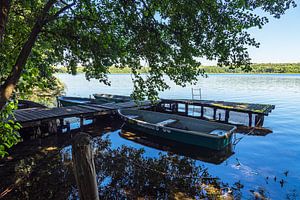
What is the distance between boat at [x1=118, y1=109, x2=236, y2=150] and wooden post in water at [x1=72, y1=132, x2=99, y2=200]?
753 centimetres

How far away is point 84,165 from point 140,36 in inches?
110

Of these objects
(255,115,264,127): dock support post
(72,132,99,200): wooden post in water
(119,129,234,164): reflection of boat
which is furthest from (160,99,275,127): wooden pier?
(72,132,99,200): wooden post in water

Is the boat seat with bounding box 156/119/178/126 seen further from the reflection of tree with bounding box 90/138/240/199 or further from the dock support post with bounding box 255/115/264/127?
the dock support post with bounding box 255/115/264/127

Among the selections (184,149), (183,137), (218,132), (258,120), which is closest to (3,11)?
(183,137)

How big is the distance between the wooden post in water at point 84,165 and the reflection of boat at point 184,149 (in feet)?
23.7

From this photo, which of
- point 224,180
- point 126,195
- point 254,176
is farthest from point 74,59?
point 254,176

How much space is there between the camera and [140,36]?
418cm

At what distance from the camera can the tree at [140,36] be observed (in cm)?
346

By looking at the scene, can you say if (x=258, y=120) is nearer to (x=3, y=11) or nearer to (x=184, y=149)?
(x=184, y=149)

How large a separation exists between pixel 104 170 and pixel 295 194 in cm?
624

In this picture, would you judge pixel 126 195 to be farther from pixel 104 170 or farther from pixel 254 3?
pixel 254 3

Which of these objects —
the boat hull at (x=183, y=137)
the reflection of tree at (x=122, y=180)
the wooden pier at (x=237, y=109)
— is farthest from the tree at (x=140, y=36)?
the wooden pier at (x=237, y=109)

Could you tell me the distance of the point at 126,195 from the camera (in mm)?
5676

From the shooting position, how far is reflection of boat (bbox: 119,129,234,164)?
9188 millimetres
